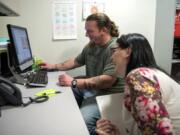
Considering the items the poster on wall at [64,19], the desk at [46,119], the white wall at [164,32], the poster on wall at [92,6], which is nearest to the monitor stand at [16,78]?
the desk at [46,119]

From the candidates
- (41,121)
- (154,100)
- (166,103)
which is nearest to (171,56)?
(166,103)

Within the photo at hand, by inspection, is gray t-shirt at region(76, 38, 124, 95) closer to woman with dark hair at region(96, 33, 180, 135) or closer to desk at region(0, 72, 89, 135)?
woman with dark hair at region(96, 33, 180, 135)

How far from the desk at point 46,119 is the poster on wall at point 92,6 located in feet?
4.81

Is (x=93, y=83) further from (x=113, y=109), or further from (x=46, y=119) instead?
(x=46, y=119)

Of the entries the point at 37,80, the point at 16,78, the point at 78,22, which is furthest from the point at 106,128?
the point at 78,22

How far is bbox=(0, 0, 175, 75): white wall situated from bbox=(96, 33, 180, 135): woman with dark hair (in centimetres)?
134

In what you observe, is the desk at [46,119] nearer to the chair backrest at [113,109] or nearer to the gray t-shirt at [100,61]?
the chair backrest at [113,109]

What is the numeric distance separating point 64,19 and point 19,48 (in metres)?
0.91

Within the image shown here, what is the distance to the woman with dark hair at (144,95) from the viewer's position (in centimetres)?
102

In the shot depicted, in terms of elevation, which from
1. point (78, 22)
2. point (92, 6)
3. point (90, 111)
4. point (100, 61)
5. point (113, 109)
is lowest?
point (90, 111)

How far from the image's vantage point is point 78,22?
2646mm

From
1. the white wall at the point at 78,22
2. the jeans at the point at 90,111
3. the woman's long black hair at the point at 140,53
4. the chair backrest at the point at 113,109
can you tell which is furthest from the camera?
the white wall at the point at 78,22

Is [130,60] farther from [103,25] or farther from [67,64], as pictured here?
[67,64]

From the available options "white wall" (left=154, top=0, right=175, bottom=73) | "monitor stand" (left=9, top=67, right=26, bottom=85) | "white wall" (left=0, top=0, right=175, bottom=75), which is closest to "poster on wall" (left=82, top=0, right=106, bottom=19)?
"white wall" (left=0, top=0, right=175, bottom=75)
